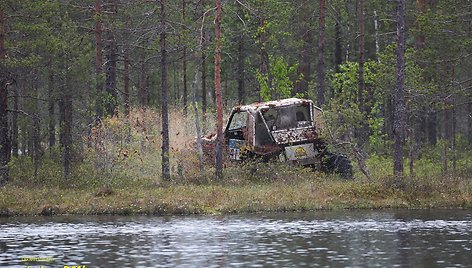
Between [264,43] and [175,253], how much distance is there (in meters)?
27.5

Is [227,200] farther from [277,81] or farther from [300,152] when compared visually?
[277,81]

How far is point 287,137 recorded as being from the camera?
35656 millimetres

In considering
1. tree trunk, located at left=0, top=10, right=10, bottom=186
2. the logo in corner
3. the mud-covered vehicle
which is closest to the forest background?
tree trunk, located at left=0, top=10, right=10, bottom=186

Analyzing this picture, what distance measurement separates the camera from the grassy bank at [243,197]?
1179 inches

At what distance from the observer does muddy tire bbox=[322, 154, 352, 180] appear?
35438 mm

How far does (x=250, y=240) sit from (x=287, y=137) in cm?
1340

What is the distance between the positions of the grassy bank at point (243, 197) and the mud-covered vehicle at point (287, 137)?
232 cm

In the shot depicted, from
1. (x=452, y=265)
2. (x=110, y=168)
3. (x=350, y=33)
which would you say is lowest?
(x=452, y=265)

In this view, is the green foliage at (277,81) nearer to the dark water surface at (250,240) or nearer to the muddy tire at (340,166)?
the muddy tire at (340,166)

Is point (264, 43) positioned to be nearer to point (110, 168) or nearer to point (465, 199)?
point (110, 168)

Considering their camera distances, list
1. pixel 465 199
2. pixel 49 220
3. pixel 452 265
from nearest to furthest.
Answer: pixel 452 265 → pixel 49 220 → pixel 465 199

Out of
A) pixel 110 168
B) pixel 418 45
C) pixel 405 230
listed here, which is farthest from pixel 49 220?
pixel 418 45

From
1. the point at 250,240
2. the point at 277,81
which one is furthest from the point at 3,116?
the point at 277,81

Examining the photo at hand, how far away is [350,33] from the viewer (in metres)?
53.4
